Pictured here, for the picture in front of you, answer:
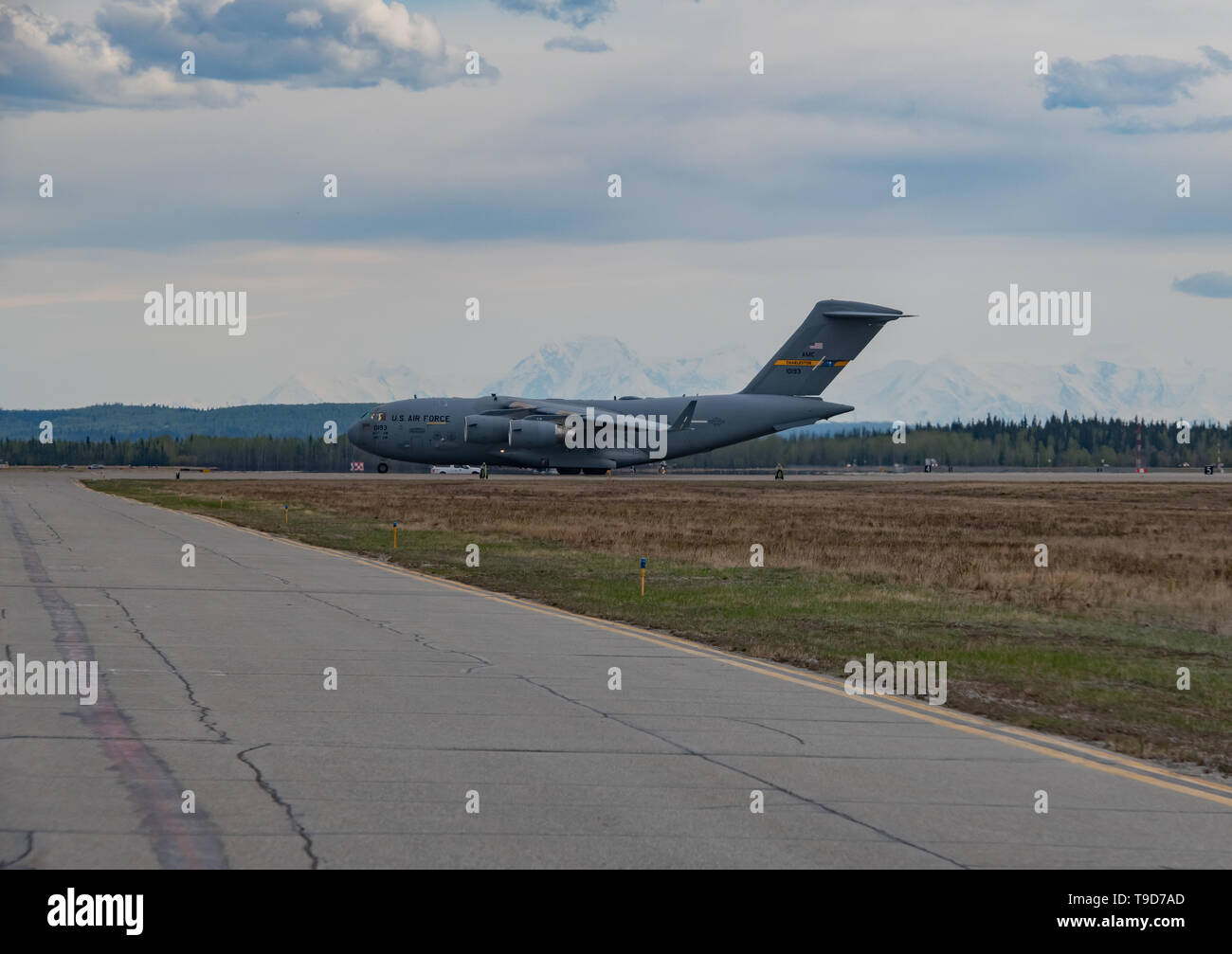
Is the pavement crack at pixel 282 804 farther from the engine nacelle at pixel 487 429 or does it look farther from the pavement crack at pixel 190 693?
the engine nacelle at pixel 487 429

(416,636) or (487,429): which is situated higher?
(487,429)

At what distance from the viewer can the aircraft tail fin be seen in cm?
8688

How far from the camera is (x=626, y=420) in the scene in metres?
84.9

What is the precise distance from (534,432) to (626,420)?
223 inches

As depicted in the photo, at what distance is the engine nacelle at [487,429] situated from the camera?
84.2 m

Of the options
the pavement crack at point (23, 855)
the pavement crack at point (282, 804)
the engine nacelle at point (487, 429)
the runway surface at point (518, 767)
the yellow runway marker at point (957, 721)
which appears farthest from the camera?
the engine nacelle at point (487, 429)

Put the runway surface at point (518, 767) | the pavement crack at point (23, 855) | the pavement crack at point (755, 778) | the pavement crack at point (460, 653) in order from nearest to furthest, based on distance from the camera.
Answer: the pavement crack at point (23, 855)
the runway surface at point (518, 767)
the pavement crack at point (755, 778)
the pavement crack at point (460, 653)

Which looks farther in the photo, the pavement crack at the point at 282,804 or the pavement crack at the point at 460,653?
the pavement crack at the point at 460,653

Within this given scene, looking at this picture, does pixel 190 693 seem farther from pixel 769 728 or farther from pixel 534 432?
pixel 534 432

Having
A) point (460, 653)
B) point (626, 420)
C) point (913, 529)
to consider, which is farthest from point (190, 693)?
point (626, 420)

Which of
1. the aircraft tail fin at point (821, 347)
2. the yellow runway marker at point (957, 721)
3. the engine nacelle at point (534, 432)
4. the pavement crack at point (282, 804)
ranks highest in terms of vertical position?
the aircraft tail fin at point (821, 347)

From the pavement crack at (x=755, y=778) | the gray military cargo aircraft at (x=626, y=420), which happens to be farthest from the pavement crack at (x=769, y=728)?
the gray military cargo aircraft at (x=626, y=420)

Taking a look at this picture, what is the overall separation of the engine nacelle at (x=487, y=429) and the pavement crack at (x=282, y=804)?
241ft
